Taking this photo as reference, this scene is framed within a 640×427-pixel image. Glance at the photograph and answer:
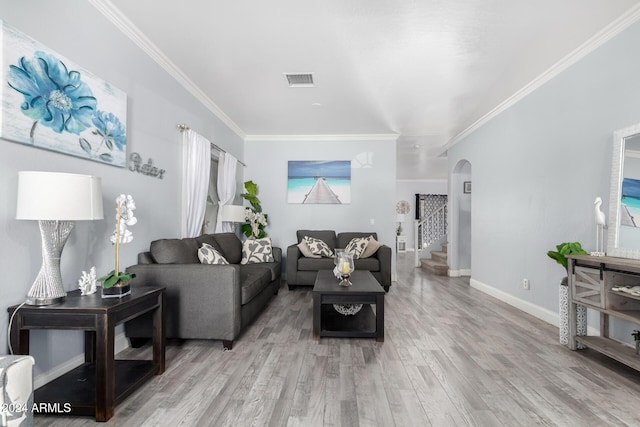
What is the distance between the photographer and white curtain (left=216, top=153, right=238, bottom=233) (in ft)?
16.3

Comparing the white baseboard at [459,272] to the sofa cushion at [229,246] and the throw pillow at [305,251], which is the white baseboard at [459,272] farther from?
the sofa cushion at [229,246]

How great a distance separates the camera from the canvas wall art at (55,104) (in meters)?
1.74

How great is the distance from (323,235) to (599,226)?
380 cm

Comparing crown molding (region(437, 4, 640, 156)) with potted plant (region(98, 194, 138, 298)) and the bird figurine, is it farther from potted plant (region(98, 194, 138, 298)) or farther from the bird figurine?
potted plant (region(98, 194, 138, 298))

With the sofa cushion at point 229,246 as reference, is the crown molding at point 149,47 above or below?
above

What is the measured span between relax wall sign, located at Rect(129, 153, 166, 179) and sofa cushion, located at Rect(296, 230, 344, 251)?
2.80 meters

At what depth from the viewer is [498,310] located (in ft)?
12.7

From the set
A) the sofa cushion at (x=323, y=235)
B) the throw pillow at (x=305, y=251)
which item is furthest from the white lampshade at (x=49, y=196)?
the sofa cushion at (x=323, y=235)

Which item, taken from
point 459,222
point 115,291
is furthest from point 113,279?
point 459,222

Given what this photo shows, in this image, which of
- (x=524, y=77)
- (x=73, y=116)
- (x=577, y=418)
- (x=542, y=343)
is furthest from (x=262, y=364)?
(x=524, y=77)

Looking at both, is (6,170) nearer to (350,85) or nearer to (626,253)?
(350,85)

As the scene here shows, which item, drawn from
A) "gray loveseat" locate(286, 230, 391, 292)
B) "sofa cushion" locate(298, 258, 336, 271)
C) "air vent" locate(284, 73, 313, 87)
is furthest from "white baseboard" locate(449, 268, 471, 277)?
"air vent" locate(284, 73, 313, 87)

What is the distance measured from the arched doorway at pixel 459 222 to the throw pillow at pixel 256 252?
378cm

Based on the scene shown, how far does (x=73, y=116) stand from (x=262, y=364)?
2.20 m
